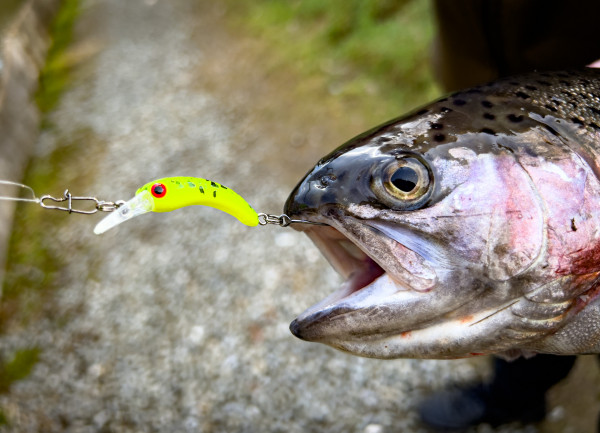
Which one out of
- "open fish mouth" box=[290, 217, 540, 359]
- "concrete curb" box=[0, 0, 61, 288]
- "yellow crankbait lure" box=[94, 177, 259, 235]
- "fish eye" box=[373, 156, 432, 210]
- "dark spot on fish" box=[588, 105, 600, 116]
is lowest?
"open fish mouth" box=[290, 217, 540, 359]

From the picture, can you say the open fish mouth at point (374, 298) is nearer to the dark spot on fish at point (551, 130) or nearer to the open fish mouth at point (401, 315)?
the open fish mouth at point (401, 315)

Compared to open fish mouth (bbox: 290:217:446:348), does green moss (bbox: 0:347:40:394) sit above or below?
above

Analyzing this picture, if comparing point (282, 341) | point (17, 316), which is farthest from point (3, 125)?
point (282, 341)

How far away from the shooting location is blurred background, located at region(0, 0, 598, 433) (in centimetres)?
320

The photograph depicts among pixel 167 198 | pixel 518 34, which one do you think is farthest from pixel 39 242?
pixel 518 34

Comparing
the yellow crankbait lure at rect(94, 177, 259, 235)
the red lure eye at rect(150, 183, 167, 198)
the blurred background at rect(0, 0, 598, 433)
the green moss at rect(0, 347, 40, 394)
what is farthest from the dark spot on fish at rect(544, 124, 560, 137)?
the green moss at rect(0, 347, 40, 394)

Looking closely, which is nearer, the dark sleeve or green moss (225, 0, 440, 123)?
the dark sleeve

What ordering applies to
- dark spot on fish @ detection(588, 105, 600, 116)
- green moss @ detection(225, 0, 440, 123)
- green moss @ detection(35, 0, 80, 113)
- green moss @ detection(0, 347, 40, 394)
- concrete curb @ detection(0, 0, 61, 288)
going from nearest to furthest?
dark spot on fish @ detection(588, 105, 600, 116) → green moss @ detection(0, 347, 40, 394) → green moss @ detection(225, 0, 440, 123) → concrete curb @ detection(0, 0, 61, 288) → green moss @ detection(35, 0, 80, 113)

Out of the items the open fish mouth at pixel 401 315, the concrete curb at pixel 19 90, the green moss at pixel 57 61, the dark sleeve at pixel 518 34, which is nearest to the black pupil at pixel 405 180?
the open fish mouth at pixel 401 315

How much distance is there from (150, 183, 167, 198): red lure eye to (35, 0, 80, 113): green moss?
19.0ft

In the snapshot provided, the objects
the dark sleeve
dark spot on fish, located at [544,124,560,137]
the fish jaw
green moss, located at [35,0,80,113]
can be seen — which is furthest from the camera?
green moss, located at [35,0,80,113]

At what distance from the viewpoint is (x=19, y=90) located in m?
6.37

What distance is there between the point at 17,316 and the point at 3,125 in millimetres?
2495

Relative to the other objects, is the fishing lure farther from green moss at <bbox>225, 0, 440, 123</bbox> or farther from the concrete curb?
green moss at <bbox>225, 0, 440, 123</bbox>
